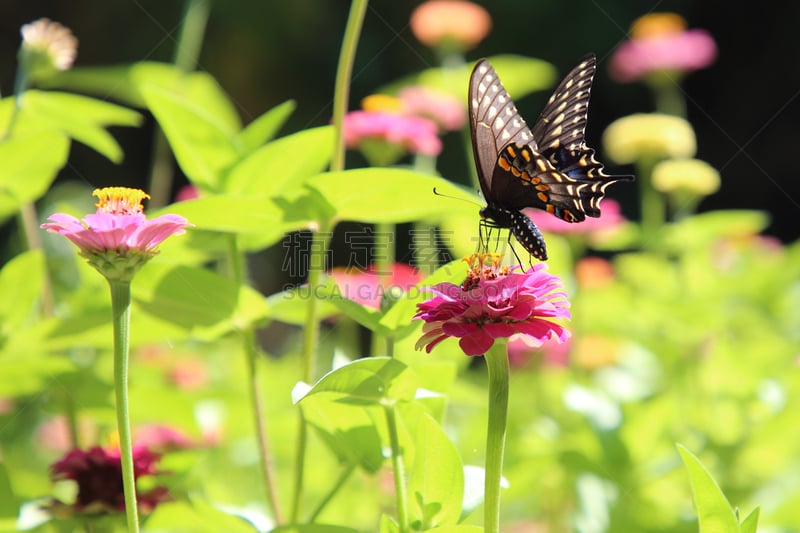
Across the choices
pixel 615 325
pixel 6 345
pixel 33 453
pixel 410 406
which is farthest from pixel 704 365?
pixel 33 453

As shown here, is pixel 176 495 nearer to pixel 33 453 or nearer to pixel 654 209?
pixel 33 453

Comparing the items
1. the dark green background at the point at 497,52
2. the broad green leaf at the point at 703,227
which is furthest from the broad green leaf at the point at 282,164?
the dark green background at the point at 497,52

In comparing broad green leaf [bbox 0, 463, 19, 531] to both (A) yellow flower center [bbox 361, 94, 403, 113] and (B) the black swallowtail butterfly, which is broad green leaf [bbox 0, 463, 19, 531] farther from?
(A) yellow flower center [bbox 361, 94, 403, 113]

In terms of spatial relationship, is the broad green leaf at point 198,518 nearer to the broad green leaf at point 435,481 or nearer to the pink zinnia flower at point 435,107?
the broad green leaf at point 435,481

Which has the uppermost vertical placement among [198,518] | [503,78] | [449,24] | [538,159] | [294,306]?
[449,24]

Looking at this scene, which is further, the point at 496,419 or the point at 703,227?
the point at 703,227

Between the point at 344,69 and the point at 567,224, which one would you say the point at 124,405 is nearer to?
the point at 344,69

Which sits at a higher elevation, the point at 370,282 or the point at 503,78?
the point at 503,78

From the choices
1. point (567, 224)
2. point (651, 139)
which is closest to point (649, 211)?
point (651, 139)
